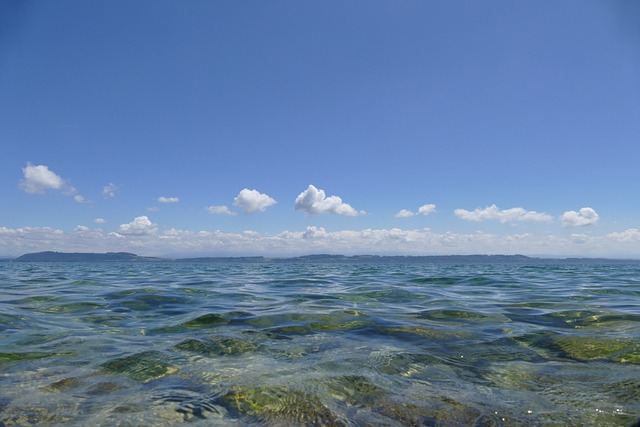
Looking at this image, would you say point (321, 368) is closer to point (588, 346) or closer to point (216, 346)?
point (216, 346)

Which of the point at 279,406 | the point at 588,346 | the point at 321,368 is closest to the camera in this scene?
the point at 279,406

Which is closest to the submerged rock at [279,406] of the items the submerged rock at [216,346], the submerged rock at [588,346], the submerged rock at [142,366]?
the submerged rock at [142,366]

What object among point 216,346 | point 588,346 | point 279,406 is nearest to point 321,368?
point 279,406

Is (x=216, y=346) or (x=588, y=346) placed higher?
(x=588, y=346)

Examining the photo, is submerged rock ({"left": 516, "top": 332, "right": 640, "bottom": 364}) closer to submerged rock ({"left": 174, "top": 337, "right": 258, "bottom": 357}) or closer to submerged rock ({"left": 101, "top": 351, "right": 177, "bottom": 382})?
submerged rock ({"left": 174, "top": 337, "right": 258, "bottom": 357})

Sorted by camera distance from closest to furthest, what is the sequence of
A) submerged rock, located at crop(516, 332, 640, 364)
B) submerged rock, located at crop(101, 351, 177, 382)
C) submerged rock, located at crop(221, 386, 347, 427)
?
submerged rock, located at crop(221, 386, 347, 427) < submerged rock, located at crop(101, 351, 177, 382) < submerged rock, located at crop(516, 332, 640, 364)

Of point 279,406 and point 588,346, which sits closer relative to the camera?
point 279,406

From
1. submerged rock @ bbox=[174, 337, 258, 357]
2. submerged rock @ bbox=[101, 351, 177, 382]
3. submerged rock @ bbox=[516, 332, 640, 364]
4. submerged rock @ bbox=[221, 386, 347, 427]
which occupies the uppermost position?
submerged rock @ bbox=[516, 332, 640, 364]

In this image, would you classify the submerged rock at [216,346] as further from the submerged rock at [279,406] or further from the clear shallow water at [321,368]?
the submerged rock at [279,406]

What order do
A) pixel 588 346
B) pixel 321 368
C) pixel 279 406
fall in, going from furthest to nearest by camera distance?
1. pixel 588 346
2. pixel 321 368
3. pixel 279 406

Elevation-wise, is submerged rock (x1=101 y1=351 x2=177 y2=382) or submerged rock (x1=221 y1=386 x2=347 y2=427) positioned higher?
submerged rock (x1=221 y1=386 x2=347 y2=427)

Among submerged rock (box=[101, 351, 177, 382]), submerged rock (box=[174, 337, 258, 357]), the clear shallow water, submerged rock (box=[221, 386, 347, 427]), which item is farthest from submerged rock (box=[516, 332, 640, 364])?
submerged rock (box=[101, 351, 177, 382])

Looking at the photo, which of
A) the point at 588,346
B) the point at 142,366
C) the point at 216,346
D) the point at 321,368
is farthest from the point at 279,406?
the point at 588,346

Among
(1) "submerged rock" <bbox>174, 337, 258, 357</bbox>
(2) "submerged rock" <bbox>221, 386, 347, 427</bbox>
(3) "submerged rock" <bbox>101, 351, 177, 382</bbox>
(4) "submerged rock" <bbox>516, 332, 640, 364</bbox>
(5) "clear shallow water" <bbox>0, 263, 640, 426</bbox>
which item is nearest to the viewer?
(2) "submerged rock" <bbox>221, 386, 347, 427</bbox>
